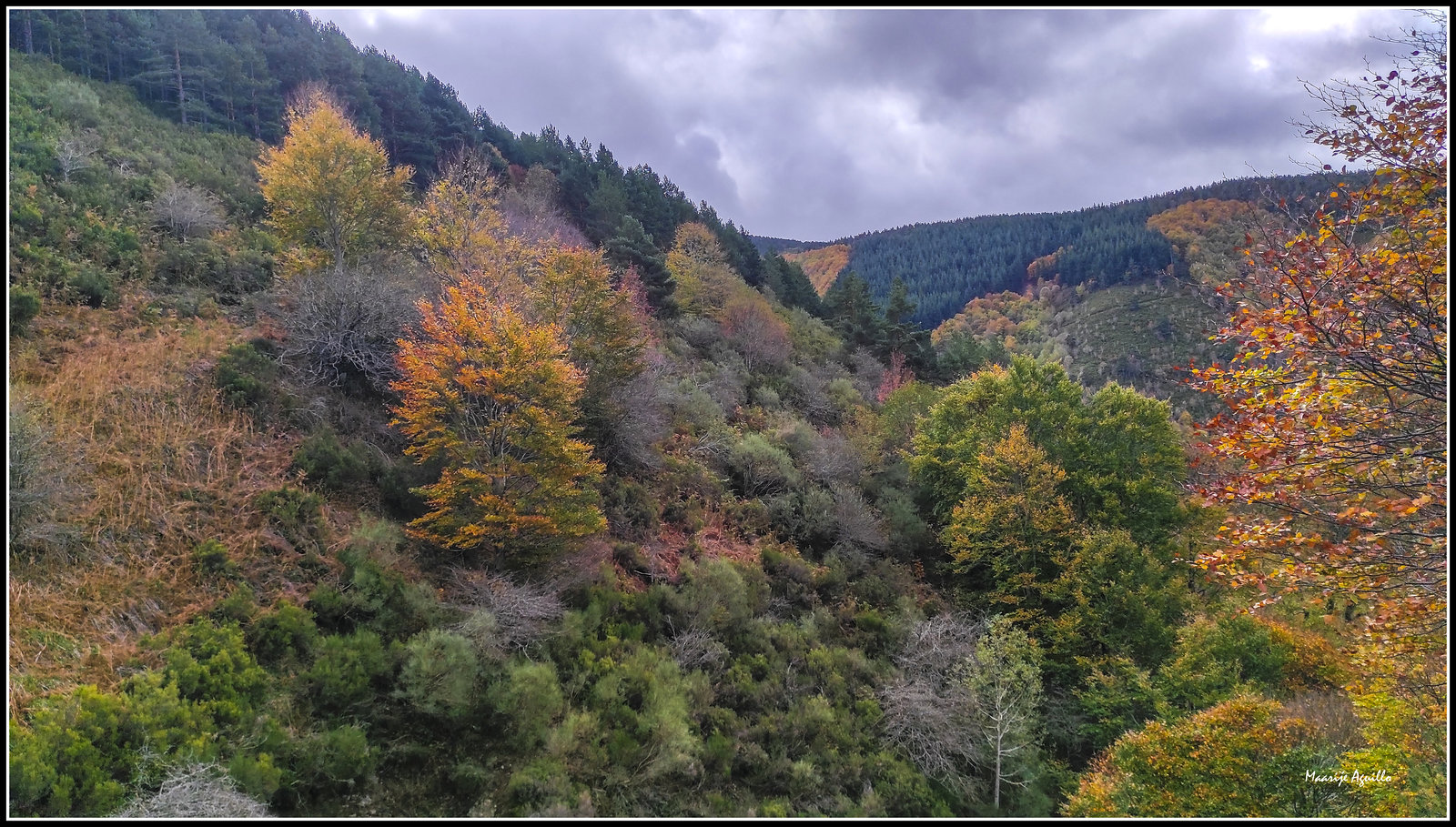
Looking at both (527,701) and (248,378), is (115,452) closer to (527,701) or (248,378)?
(248,378)

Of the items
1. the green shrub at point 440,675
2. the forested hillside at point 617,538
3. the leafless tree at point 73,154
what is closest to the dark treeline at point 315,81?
the forested hillside at point 617,538

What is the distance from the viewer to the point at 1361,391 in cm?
586

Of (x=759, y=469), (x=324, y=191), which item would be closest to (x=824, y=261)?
(x=759, y=469)

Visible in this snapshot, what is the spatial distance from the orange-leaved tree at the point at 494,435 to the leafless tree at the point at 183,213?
13.3m

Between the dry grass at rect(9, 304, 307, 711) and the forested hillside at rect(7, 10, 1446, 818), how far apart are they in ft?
0.21

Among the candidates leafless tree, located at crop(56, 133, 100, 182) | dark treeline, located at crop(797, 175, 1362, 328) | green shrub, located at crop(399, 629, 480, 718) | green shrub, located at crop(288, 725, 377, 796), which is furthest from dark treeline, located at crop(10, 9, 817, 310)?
dark treeline, located at crop(797, 175, 1362, 328)

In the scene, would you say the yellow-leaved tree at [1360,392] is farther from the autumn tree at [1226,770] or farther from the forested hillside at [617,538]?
the autumn tree at [1226,770]

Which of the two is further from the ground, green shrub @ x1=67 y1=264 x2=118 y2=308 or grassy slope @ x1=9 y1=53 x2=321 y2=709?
green shrub @ x1=67 y1=264 x2=118 y2=308

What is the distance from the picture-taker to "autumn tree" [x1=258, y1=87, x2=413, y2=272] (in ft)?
59.9

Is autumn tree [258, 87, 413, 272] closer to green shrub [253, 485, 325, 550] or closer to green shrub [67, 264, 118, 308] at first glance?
green shrub [67, 264, 118, 308]

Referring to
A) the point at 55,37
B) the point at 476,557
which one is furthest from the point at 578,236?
the point at 476,557

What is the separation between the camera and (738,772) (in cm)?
1130

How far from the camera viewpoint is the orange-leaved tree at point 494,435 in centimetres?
1190

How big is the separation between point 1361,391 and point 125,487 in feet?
57.3
